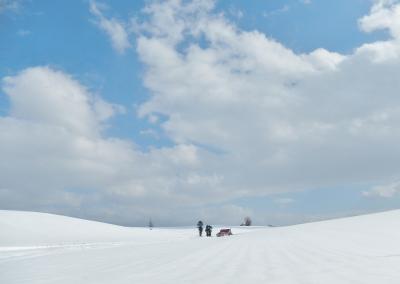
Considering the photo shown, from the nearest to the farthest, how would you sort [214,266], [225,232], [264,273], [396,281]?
1. [396,281]
2. [264,273]
3. [214,266]
4. [225,232]

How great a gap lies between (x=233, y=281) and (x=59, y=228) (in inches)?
1187

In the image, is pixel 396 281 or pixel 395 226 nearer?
pixel 396 281

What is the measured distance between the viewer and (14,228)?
3228cm

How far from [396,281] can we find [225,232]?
32253 millimetres

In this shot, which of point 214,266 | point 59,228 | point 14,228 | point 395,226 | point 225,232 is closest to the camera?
point 214,266

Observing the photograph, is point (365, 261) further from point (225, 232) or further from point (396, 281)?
point (225, 232)

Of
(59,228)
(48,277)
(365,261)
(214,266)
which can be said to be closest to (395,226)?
(365,261)

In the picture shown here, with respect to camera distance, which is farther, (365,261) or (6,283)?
(365,261)

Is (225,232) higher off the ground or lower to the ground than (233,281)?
higher

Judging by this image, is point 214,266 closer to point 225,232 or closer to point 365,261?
point 365,261

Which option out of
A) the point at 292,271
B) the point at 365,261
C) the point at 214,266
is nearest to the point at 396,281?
the point at 292,271

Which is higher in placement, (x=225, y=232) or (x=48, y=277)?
(x=225, y=232)

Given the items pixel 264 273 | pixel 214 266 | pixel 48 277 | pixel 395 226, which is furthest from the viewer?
pixel 395 226

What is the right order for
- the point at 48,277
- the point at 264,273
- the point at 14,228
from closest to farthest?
1. the point at 264,273
2. the point at 48,277
3. the point at 14,228
